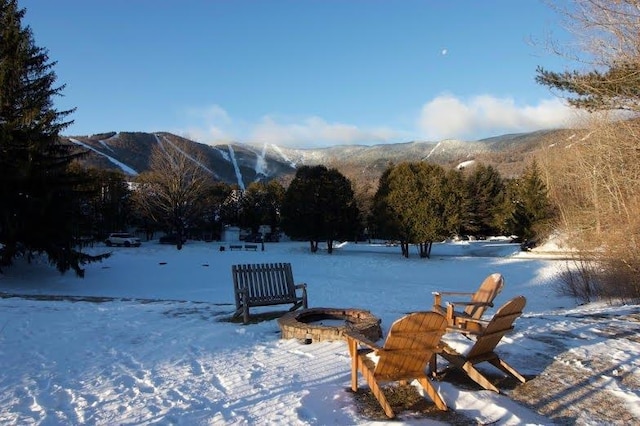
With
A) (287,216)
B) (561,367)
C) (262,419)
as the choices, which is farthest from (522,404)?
(287,216)

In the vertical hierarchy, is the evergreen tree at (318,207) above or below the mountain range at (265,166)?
below

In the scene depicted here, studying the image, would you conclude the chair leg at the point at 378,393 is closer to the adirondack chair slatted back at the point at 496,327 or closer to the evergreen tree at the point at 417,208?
the adirondack chair slatted back at the point at 496,327

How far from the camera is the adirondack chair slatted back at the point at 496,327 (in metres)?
5.23

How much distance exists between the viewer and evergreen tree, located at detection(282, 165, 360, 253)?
3525 cm

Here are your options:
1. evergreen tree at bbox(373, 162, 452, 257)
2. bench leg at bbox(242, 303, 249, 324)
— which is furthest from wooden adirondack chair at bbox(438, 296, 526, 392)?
evergreen tree at bbox(373, 162, 452, 257)

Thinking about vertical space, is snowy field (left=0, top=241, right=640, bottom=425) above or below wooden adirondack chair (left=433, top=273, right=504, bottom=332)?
below

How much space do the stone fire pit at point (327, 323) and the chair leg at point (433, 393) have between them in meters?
2.10

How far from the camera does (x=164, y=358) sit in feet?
21.8

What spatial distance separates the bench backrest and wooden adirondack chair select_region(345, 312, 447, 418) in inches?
202

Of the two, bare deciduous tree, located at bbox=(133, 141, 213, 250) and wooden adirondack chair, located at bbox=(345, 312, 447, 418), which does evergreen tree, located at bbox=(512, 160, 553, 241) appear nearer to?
Answer: bare deciduous tree, located at bbox=(133, 141, 213, 250)

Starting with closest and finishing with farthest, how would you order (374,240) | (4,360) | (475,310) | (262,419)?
(262,419) < (4,360) < (475,310) < (374,240)

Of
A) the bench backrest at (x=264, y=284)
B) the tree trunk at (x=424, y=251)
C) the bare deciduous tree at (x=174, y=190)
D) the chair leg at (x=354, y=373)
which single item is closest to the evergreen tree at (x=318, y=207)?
the tree trunk at (x=424, y=251)

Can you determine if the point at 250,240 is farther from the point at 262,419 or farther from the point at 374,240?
the point at 262,419

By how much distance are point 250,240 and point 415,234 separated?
23301 mm
